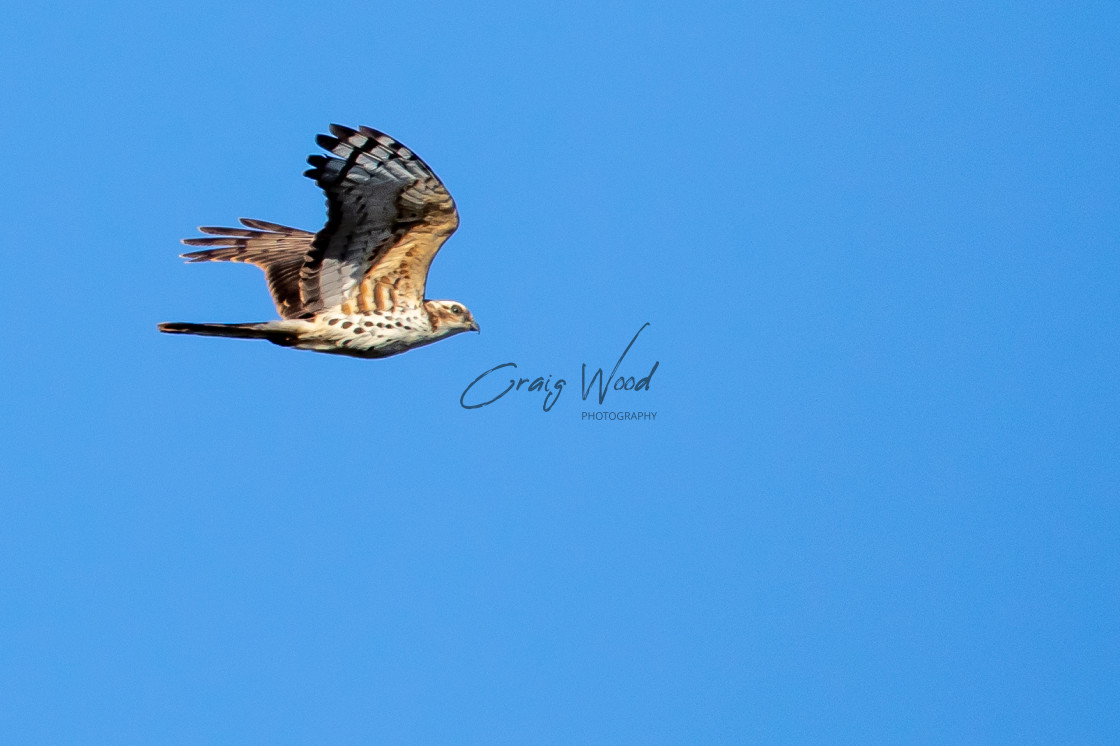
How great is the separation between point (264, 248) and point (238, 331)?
298 centimetres

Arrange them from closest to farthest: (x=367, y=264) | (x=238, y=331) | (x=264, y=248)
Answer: (x=238, y=331) < (x=367, y=264) < (x=264, y=248)

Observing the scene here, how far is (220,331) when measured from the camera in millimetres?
11164

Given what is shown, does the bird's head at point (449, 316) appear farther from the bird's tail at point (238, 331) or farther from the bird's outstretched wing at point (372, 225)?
the bird's tail at point (238, 331)

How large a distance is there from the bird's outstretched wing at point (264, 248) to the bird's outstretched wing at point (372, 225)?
120 cm

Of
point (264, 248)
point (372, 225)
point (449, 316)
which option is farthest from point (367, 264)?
point (264, 248)

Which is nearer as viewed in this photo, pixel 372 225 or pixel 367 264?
pixel 372 225

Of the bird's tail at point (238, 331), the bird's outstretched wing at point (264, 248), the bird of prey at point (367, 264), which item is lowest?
the bird's tail at point (238, 331)

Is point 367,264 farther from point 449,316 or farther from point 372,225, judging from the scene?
point 449,316

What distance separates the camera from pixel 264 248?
1416cm

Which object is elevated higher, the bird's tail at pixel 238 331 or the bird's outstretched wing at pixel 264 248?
the bird's outstretched wing at pixel 264 248

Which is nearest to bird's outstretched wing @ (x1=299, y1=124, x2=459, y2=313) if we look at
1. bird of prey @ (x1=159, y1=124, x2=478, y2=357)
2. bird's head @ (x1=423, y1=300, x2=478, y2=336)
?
bird of prey @ (x1=159, y1=124, x2=478, y2=357)

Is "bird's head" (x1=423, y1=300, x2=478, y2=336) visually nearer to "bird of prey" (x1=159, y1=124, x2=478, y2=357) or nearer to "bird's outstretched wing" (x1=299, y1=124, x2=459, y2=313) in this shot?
"bird of prey" (x1=159, y1=124, x2=478, y2=357)

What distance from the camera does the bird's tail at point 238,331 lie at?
1087cm

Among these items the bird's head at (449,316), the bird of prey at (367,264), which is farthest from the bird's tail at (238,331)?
the bird's head at (449,316)
